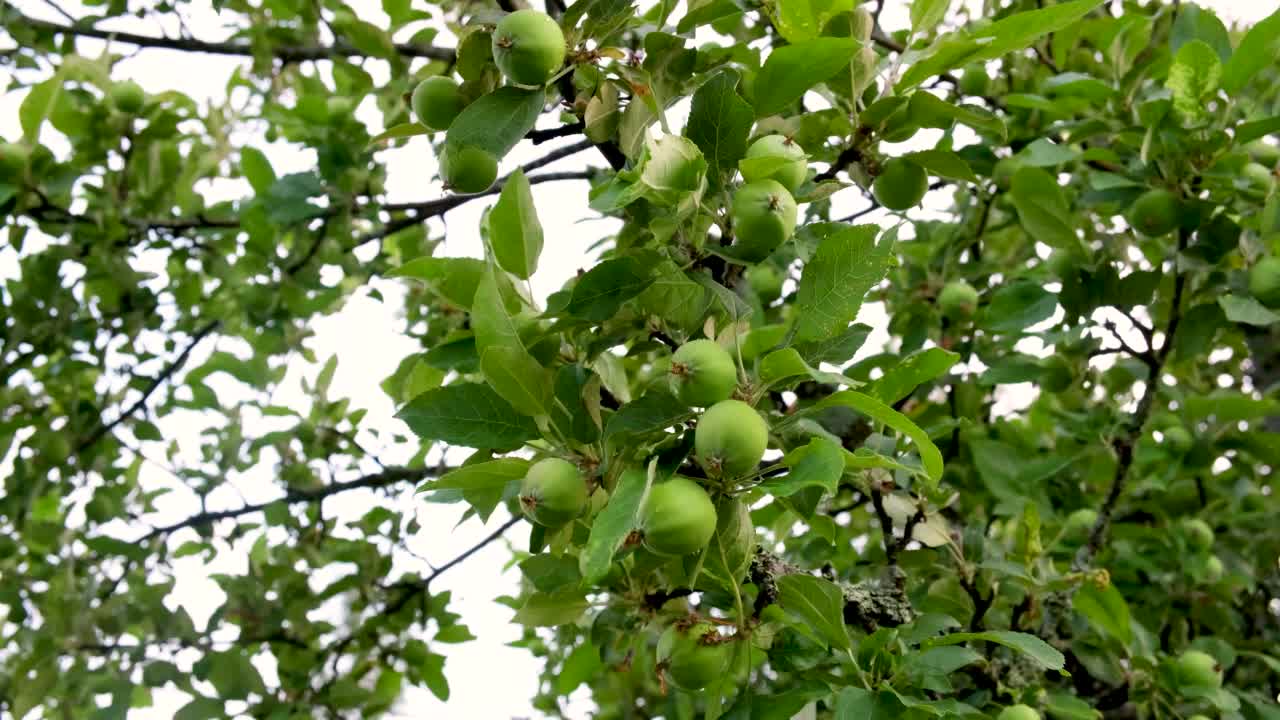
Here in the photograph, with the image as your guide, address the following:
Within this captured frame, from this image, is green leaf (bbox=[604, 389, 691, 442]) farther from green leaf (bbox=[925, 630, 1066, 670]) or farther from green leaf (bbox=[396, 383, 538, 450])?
green leaf (bbox=[925, 630, 1066, 670])

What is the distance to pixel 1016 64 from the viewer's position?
7.04 ft

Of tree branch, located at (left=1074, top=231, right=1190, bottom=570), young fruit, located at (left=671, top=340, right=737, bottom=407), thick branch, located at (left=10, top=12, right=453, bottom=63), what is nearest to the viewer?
young fruit, located at (left=671, top=340, right=737, bottom=407)

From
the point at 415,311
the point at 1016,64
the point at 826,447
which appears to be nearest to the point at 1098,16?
the point at 1016,64

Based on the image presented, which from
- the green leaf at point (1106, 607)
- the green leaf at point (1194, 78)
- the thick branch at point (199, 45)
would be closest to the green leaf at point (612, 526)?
the green leaf at point (1106, 607)

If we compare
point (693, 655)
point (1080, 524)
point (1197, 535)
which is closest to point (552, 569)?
point (693, 655)

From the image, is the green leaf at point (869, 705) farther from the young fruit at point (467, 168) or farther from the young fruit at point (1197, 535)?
the young fruit at point (1197, 535)

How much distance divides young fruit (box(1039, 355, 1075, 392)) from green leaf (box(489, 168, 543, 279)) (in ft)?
3.47

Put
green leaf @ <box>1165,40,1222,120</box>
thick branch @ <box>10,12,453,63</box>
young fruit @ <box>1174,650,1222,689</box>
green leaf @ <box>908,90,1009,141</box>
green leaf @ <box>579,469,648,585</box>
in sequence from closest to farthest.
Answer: green leaf @ <box>579,469,648,585</box> < green leaf @ <box>908,90,1009,141</box> < green leaf @ <box>1165,40,1222,120</box> < young fruit @ <box>1174,650,1222,689</box> < thick branch @ <box>10,12,453,63</box>

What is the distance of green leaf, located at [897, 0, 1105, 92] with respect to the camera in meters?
0.92

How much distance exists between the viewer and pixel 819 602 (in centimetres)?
96

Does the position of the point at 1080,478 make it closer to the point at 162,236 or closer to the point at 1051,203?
the point at 1051,203

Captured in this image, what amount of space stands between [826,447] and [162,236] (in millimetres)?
1823

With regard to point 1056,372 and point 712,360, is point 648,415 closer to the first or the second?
point 712,360

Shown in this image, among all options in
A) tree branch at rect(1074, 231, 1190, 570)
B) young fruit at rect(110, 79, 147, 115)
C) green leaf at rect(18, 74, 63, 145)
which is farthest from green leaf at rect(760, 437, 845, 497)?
young fruit at rect(110, 79, 147, 115)
